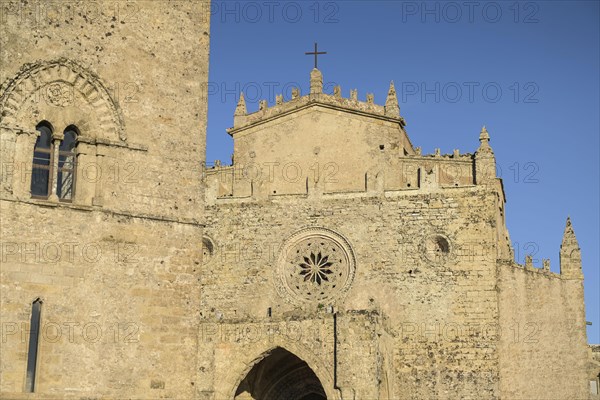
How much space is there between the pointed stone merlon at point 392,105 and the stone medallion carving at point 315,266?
465 cm

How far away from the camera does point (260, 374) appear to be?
993 inches

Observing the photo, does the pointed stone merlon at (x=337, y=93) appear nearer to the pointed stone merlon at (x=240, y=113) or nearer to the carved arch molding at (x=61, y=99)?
the pointed stone merlon at (x=240, y=113)

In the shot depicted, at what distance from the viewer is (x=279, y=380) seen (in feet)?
86.8

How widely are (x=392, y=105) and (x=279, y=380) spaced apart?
9.52 m

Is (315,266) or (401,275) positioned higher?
(315,266)

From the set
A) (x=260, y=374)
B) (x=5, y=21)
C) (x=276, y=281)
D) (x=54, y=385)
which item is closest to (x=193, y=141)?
(x=5, y=21)

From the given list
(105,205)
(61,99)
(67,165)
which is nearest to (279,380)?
(105,205)

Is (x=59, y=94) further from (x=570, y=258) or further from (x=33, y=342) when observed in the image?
(x=570, y=258)

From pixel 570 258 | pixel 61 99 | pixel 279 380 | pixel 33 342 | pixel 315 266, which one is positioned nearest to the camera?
pixel 33 342

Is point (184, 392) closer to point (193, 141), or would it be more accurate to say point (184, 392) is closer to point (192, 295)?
point (192, 295)

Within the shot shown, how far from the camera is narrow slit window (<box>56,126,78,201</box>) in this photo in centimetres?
1557

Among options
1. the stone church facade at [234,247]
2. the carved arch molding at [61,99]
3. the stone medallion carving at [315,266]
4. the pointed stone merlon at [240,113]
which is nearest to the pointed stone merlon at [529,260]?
the stone church facade at [234,247]

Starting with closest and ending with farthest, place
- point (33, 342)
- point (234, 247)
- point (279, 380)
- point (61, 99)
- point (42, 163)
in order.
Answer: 1. point (33, 342)
2. point (42, 163)
3. point (61, 99)
4. point (279, 380)
5. point (234, 247)

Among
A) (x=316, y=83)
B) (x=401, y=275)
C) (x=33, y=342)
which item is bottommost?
(x=33, y=342)
